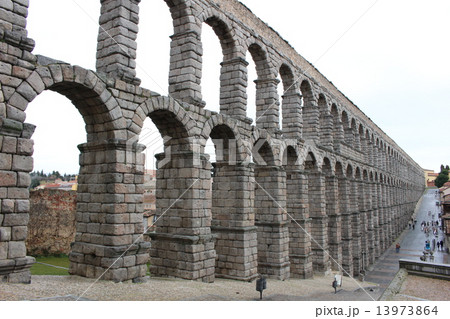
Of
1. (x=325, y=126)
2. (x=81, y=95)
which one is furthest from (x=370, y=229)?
(x=81, y=95)

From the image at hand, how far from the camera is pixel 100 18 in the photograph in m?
9.98

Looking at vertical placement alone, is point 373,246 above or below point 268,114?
below

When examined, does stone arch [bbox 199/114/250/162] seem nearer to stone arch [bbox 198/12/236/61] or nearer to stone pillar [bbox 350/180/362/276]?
stone arch [bbox 198/12/236/61]

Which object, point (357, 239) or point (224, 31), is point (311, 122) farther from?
point (357, 239)

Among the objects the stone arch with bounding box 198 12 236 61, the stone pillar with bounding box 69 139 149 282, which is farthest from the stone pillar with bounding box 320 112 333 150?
the stone pillar with bounding box 69 139 149 282

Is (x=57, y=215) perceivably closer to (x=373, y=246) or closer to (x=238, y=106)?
(x=238, y=106)

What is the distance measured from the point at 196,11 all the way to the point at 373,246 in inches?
1020

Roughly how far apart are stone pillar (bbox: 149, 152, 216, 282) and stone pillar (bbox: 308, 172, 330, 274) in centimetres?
995

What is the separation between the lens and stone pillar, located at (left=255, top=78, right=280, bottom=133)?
1591 centimetres

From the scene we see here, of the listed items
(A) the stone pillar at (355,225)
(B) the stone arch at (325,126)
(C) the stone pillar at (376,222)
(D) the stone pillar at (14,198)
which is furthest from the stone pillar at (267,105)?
(C) the stone pillar at (376,222)

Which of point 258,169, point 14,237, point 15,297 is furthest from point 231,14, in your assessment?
point 15,297

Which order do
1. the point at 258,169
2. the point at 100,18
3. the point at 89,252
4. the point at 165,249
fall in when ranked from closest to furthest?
the point at 89,252
the point at 100,18
the point at 165,249
the point at 258,169

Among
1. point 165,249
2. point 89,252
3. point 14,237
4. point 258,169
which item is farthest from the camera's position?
point 258,169

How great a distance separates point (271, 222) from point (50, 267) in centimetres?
1062
